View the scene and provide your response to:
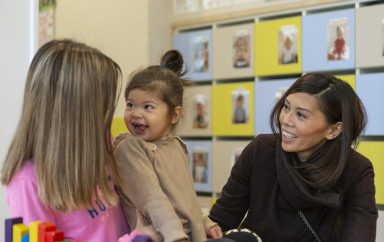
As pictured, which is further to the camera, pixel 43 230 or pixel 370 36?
pixel 370 36

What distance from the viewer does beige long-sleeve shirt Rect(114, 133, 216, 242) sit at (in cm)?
114

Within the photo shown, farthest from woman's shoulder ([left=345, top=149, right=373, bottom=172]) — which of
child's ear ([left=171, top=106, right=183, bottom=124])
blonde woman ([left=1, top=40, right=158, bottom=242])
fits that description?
blonde woman ([left=1, top=40, right=158, bottom=242])

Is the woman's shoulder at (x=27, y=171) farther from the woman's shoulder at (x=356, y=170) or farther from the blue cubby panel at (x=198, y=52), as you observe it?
the blue cubby panel at (x=198, y=52)

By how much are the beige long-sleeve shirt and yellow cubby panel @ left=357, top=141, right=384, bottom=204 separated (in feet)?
5.21

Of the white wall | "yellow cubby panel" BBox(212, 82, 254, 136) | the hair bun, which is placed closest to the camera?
the hair bun

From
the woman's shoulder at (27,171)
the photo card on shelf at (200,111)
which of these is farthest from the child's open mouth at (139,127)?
the photo card on shelf at (200,111)

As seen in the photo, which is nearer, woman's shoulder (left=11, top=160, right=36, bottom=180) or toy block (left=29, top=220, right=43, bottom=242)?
toy block (left=29, top=220, right=43, bottom=242)

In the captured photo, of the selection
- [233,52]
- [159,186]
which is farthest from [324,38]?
[159,186]

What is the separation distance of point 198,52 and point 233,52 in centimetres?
29

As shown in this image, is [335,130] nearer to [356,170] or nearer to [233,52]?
[356,170]

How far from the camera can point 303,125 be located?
154cm

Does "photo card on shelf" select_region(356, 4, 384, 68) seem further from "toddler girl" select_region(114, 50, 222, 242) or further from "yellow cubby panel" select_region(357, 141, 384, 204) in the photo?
"toddler girl" select_region(114, 50, 222, 242)

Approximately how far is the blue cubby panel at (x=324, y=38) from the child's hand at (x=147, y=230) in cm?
194

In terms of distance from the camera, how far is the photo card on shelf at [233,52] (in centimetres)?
306
